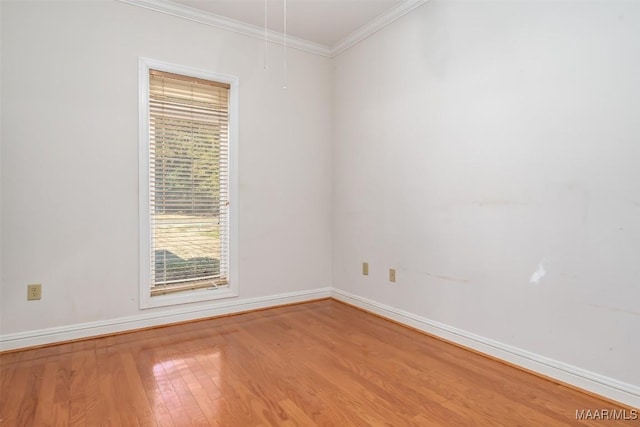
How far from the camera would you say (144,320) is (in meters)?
2.98

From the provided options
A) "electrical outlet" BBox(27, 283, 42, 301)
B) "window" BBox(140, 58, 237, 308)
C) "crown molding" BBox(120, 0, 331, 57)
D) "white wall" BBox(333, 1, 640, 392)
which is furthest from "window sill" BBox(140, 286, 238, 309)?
"crown molding" BBox(120, 0, 331, 57)

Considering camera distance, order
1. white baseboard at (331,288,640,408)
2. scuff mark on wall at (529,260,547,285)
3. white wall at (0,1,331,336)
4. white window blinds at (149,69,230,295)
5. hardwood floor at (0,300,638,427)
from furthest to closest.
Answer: white window blinds at (149,69,230,295), white wall at (0,1,331,336), scuff mark on wall at (529,260,547,285), white baseboard at (331,288,640,408), hardwood floor at (0,300,638,427)

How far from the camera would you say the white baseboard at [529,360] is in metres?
1.87

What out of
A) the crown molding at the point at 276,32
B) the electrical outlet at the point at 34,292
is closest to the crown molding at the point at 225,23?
the crown molding at the point at 276,32

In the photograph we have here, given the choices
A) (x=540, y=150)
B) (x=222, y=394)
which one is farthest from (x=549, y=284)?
(x=222, y=394)

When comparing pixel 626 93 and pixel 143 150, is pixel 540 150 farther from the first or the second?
pixel 143 150

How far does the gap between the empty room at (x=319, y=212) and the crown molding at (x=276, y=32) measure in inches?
0.7

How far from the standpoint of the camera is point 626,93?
1852 mm

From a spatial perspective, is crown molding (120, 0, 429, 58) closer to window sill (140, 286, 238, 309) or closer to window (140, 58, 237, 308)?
window (140, 58, 237, 308)

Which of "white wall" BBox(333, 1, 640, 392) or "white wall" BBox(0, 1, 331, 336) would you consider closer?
"white wall" BBox(333, 1, 640, 392)

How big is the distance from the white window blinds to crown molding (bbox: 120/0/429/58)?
512mm

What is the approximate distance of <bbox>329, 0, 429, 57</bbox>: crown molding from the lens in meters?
3.00

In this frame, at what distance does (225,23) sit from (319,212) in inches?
79.6

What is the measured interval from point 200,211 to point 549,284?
2.73 m
